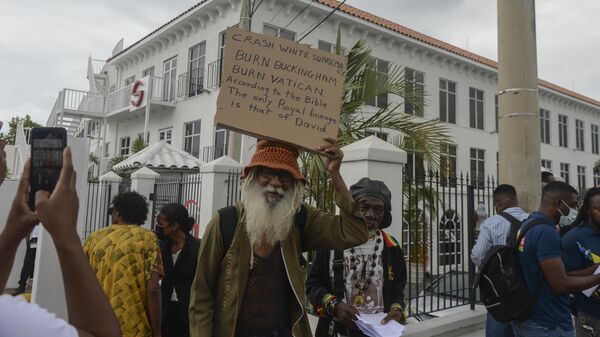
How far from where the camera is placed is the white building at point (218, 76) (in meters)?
14.0

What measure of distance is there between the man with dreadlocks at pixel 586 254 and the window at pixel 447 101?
14917 mm

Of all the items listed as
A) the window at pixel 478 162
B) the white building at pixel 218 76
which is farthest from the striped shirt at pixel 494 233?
the window at pixel 478 162

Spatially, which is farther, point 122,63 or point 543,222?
point 122,63

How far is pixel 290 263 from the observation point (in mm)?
2240

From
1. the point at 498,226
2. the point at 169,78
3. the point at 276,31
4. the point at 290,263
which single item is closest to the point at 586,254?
the point at 498,226

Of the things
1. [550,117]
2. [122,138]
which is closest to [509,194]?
[122,138]

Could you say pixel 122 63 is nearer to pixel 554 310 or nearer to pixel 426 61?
pixel 426 61

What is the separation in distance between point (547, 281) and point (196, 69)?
14.3 metres

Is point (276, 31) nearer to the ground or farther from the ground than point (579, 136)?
farther from the ground

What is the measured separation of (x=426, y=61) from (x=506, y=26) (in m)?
13.0

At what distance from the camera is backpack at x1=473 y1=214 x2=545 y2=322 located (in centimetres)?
281

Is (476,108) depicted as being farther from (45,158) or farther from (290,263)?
(45,158)

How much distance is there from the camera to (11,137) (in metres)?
27.5

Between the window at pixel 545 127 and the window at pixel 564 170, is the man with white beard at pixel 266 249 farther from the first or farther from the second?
the window at pixel 564 170
